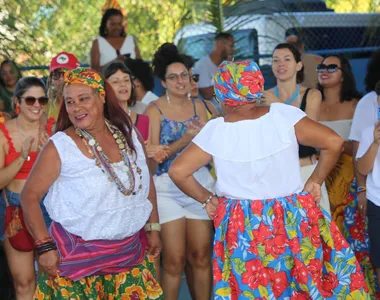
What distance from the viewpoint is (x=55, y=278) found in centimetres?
426

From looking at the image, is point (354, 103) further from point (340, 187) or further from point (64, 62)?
point (64, 62)

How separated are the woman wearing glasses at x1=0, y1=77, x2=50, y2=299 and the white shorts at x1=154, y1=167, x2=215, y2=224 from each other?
86 centimetres

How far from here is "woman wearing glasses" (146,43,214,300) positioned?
5.70 meters

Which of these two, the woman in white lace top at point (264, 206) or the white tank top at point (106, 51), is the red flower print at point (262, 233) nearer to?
the woman in white lace top at point (264, 206)

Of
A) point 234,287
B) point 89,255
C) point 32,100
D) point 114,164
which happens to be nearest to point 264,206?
point 234,287

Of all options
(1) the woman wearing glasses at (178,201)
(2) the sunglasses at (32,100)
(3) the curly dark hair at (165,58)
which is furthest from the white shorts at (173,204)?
(2) the sunglasses at (32,100)

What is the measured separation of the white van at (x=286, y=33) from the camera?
1023cm

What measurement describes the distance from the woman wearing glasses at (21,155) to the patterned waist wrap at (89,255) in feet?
3.94

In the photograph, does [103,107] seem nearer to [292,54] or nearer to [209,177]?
[209,177]

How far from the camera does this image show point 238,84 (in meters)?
4.23

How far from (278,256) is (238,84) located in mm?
976

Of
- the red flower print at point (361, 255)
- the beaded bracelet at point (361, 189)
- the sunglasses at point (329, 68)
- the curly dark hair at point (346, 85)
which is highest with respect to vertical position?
the sunglasses at point (329, 68)

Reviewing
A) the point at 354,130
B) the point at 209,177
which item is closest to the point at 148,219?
the point at 209,177

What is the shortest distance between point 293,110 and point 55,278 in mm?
1634
